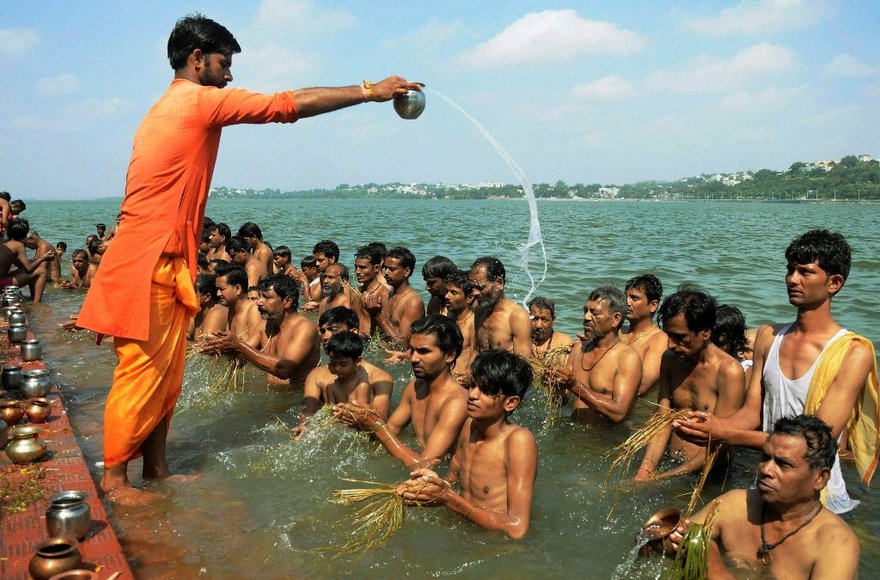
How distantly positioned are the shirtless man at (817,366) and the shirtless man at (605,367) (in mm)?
1809

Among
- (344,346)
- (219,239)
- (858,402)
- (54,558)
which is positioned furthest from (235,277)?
(858,402)

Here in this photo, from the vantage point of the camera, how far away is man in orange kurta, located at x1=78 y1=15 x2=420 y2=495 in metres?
4.36

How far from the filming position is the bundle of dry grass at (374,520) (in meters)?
4.34

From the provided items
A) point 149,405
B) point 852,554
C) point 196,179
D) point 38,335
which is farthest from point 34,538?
point 38,335

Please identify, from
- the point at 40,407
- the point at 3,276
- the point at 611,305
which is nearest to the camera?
the point at 40,407

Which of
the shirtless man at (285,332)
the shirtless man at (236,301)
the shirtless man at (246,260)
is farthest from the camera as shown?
the shirtless man at (246,260)

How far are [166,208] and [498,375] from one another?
2247mm

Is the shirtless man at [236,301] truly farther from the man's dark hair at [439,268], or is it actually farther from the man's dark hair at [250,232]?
the man's dark hair at [250,232]

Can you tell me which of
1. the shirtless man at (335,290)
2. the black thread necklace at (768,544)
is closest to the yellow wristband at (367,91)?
the black thread necklace at (768,544)

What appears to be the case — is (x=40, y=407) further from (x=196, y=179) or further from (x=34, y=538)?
(x=196, y=179)

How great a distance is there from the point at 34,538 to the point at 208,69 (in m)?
2.83

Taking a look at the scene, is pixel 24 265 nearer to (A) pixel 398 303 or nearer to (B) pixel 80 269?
(B) pixel 80 269

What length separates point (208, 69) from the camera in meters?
4.54

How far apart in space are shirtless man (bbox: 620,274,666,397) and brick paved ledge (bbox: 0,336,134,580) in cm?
474
